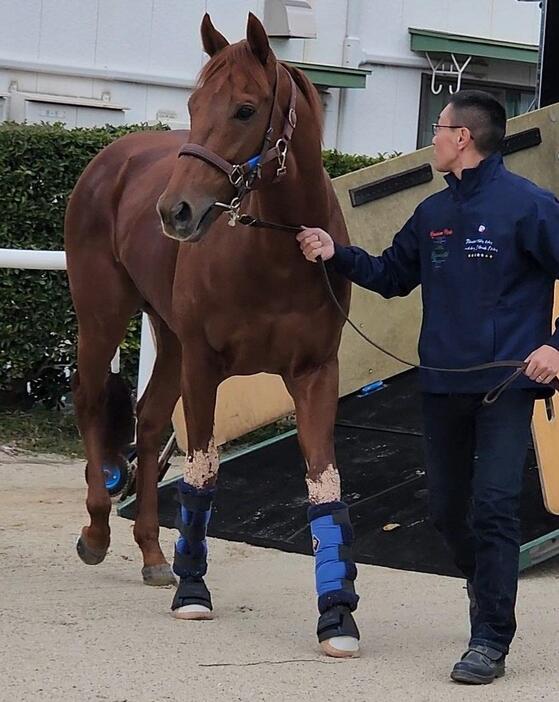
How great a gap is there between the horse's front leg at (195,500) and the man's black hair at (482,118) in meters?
1.22

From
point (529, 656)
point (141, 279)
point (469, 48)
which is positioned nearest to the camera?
point (529, 656)

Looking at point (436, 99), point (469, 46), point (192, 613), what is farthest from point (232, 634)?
point (436, 99)

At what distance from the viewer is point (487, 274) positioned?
407 cm

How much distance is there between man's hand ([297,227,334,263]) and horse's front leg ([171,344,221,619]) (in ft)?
2.01

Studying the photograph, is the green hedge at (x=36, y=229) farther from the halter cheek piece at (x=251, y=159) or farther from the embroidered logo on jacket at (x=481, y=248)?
the embroidered logo on jacket at (x=481, y=248)

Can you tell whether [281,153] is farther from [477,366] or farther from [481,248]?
[477,366]

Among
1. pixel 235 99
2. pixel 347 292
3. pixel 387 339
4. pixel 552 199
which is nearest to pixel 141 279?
pixel 347 292

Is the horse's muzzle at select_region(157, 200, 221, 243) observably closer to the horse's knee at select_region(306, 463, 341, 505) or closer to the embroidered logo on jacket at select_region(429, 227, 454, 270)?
the embroidered logo on jacket at select_region(429, 227, 454, 270)

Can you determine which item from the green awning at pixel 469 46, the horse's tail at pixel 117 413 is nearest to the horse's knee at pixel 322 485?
the horse's tail at pixel 117 413

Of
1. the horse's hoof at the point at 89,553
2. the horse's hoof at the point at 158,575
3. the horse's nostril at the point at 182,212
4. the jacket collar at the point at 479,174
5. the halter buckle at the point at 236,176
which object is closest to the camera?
the horse's nostril at the point at 182,212

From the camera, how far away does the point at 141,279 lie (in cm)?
541

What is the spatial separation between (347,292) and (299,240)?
35cm

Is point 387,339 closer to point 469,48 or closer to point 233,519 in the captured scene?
point 233,519

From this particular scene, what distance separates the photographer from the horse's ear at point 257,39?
4043 millimetres
